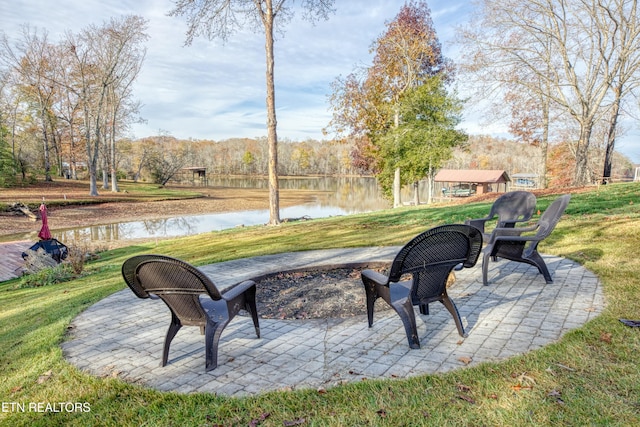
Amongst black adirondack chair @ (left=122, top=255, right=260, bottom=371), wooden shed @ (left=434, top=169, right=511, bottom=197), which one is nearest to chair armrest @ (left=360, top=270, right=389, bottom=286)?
black adirondack chair @ (left=122, top=255, right=260, bottom=371)

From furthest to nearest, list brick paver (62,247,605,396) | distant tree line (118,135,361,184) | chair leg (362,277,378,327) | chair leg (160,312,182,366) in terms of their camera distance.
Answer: distant tree line (118,135,361,184), chair leg (362,277,378,327), chair leg (160,312,182,366), brick paver (62,247,605,396)

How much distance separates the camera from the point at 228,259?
672cm

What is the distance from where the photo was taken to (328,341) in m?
3.02

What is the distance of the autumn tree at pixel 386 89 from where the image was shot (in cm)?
1986

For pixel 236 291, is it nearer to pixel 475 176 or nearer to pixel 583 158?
pixel 583 158

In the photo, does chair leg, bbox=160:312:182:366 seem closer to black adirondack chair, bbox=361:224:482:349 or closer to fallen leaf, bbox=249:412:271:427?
fallen leaf, bbox=249:412:271:427

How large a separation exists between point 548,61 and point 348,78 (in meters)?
9.90

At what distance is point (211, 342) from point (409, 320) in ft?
4.85

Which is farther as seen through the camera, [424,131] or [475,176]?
[475,176]

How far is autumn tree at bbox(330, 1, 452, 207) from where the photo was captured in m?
19.9

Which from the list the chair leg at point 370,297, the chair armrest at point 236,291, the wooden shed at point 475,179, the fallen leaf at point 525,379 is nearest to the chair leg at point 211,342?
the chair armrest at point 236,291

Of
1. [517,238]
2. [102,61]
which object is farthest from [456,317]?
[102,61]

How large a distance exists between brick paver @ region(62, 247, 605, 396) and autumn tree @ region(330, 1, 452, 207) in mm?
16298

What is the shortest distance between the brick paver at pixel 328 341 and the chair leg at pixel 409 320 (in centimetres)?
7
